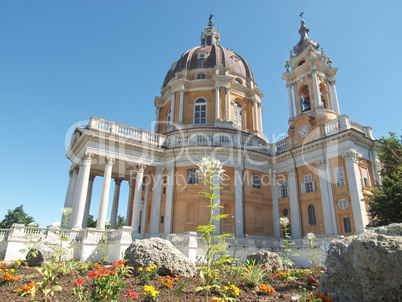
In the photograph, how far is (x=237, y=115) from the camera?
33.2 metres

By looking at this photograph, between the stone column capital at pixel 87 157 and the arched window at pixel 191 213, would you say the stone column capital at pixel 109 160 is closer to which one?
the stone column capital at pixel 87 157

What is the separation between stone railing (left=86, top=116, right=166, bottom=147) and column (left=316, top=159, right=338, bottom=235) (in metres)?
14.3

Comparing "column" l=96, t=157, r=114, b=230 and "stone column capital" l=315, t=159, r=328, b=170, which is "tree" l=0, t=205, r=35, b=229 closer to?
"column" l=96, t=157, r=114, b=230

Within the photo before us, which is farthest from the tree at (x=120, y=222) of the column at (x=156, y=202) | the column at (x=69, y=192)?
the column at (x=156, y=202)

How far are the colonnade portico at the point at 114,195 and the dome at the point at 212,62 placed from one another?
50.6 ft

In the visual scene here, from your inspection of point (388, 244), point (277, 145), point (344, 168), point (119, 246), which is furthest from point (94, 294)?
point (277, 145)

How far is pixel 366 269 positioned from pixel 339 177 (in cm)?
1876

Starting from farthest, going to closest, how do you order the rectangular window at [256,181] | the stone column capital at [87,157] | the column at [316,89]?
the column at [316,89], the rectangular window at [256,181], the stone column capital at [87,157]

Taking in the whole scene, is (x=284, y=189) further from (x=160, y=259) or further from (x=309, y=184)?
(x=160, y=259)

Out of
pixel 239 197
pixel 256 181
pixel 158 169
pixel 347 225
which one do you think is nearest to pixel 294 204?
pixel 256 181

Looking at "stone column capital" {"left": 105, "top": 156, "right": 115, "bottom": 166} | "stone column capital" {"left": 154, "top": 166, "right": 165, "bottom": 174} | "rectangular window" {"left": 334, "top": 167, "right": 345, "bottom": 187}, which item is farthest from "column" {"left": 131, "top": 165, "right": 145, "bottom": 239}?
"rectangular window" {"left": 334, "top": 167, "right": 345, "bottom": 187}

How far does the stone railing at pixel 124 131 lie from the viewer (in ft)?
75.4

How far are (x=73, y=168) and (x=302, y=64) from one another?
1009 inches

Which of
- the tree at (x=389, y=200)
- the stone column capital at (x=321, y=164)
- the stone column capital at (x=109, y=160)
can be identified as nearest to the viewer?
the tree at (x=389, y=200)
